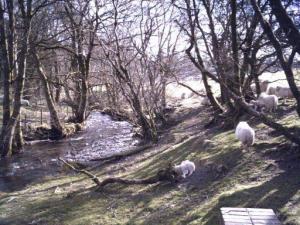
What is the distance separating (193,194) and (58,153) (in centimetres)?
996

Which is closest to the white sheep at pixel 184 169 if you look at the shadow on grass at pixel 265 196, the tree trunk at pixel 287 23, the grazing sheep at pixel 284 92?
the shadow on grass at pixel 265 196

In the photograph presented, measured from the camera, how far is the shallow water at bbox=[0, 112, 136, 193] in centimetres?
1334

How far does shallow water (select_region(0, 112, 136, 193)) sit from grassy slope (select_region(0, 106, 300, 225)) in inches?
79.7

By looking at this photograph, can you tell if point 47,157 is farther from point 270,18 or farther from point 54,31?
point 270,18

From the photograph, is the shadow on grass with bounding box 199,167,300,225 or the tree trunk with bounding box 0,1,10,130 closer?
the shadow on grass with bounding box 199,167,300,225

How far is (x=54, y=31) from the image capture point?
21562 millimetres

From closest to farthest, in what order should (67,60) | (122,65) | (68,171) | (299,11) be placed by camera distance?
1. (299,11)
2. (68,171)
3. (122,65)
4. (67,60)

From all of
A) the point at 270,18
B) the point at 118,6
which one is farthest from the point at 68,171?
the point at 118,6

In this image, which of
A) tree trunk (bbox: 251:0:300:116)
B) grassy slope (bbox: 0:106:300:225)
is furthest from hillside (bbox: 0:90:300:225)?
tree trunk (bbox: 251:0:300:116)

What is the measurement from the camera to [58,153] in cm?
1712

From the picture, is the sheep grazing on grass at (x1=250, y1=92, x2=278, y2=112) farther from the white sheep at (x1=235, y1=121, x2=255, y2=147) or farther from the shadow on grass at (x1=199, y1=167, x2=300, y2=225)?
the shadow on grass at (x1=199, y1=167, x2=300, y2=225)

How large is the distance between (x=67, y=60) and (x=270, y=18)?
17445 mm

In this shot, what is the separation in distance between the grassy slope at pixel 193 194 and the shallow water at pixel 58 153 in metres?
2.02

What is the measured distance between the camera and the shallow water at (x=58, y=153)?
1334 cm
